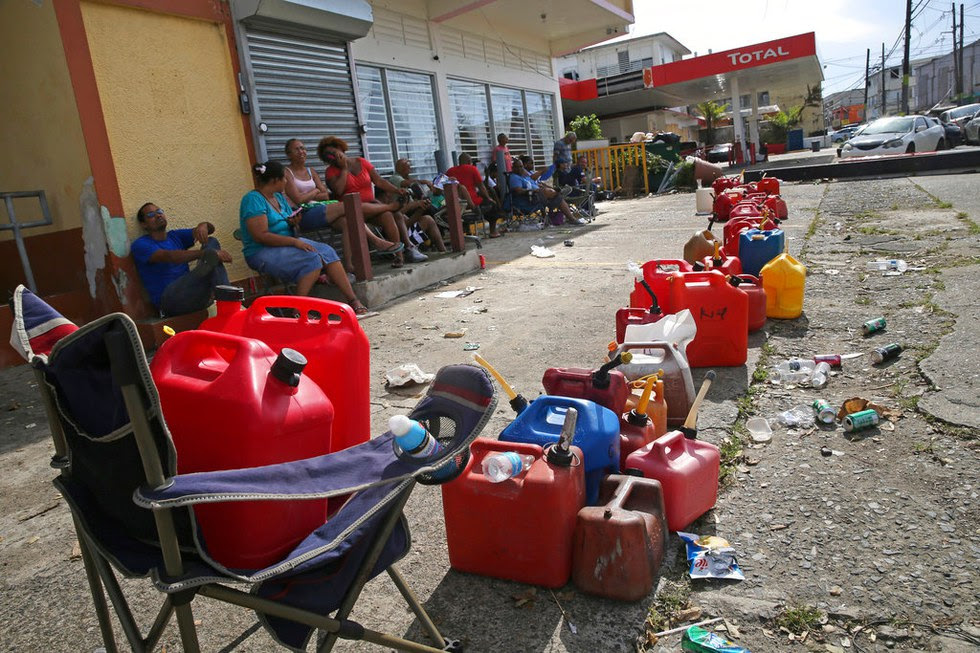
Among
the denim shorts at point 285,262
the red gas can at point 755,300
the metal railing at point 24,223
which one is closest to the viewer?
the red gas can at point 755,300

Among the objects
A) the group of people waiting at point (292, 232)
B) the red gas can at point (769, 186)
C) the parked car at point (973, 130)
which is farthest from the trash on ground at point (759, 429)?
the parked car at point (973, 130)

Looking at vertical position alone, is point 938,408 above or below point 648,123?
below

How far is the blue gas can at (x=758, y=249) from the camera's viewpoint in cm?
578

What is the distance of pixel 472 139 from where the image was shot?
12.8 m

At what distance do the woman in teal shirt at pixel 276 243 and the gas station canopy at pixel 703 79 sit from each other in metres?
22.0

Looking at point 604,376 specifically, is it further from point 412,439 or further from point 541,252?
point 541,252

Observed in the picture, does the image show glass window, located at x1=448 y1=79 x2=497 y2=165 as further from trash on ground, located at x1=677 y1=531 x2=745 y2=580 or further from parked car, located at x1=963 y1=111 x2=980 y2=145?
parked car, located at x1=963 y1=111 x2=980 y2=145

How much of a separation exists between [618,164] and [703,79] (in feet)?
31.1

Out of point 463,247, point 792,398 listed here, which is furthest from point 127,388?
point 463,247

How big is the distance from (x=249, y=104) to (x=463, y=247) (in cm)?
297

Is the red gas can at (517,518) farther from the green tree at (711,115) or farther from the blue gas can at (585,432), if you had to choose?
the green tree at (711,115)

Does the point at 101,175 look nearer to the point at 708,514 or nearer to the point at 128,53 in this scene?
the point at 128,53

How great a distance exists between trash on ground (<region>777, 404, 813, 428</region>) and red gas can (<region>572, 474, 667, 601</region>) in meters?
1.48

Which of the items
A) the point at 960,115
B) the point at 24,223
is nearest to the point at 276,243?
the point at 24,223
